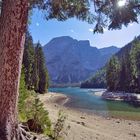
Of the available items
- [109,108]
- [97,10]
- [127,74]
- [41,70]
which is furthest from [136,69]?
[97,10]

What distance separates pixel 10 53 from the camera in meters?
8.34

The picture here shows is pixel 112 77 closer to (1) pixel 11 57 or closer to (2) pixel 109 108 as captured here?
(2) pixel 109 108

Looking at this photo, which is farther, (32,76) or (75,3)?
(32,76)

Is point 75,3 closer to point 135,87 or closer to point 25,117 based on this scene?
point 25,117

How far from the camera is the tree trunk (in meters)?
8.31

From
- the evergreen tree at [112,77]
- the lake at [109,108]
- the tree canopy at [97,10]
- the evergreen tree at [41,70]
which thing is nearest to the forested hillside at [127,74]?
the evergreen tree at [112,77]

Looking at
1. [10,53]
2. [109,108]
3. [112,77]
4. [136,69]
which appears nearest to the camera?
[10,53]

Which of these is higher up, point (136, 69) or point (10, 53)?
point (136, 69)

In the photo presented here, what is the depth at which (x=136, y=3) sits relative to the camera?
1085 centimetres

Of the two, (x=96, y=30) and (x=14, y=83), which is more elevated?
(x=96, y=30)

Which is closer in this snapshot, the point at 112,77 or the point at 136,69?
the point at 136,69

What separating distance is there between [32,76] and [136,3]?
7419 cm

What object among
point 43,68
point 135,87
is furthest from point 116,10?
point 135,87

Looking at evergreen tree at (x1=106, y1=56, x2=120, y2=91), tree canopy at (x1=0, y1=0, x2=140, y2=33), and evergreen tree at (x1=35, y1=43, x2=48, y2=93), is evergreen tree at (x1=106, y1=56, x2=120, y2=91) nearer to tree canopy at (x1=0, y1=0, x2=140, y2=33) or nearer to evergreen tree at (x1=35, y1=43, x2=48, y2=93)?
evergreen tree at (x1=35, y1=43, x2=48, y2=93)
